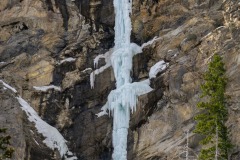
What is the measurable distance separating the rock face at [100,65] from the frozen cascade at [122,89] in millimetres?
565

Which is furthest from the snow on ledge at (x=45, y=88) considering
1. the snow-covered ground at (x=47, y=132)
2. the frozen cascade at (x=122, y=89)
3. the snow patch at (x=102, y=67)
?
the frozen cascade at (x=122, y=89)

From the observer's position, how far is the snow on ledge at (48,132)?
3694cm

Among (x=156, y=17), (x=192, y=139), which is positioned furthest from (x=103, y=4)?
(x=192, y=139)

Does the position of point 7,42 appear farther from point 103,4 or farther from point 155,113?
point 155,113

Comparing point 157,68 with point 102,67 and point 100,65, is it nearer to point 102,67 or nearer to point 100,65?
point 102,67

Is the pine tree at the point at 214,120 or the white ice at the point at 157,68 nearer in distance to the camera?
the pine tree at the point at 214,120

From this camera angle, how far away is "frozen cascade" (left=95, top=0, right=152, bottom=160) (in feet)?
118

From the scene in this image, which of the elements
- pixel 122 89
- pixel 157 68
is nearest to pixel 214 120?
pixel 157 68

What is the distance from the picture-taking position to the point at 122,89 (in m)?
37.1

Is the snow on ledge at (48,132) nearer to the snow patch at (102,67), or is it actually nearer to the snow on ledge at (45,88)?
the snow on ledge at (45,88)

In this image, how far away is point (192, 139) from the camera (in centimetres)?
3162

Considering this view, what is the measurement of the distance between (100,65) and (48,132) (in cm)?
683

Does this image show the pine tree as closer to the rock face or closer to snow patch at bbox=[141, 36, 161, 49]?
the rock face

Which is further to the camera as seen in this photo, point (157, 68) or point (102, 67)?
point (102, 67)
